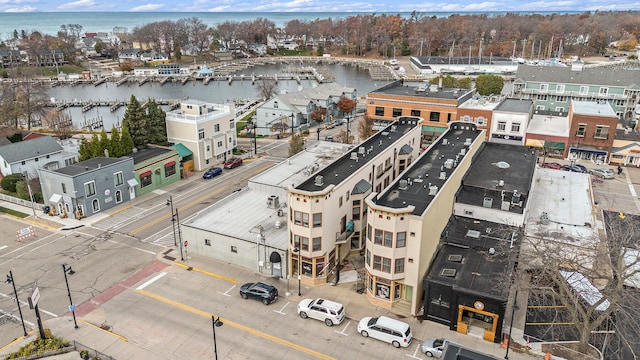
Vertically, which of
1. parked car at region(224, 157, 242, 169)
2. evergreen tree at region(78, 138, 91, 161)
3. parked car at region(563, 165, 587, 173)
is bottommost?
parked car at region(563, 165, 587, 173)

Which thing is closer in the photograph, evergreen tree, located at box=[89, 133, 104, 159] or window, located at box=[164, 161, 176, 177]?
evergreen tree, located at box=[89, 133, 104, 159]

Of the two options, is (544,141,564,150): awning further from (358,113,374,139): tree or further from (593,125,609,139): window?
(358,113,374,139): tree

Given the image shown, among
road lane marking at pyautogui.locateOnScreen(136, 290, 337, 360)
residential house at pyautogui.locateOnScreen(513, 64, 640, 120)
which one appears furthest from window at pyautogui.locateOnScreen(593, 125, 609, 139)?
road lane marking at pyautogui.locateOnScreen(136, 290, 337, 360)

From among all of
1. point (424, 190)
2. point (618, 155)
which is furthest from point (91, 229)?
point (618, 155)

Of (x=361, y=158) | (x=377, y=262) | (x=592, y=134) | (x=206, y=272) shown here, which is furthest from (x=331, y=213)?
(x=592, y=134)

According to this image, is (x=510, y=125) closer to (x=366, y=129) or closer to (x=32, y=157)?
(x=366, y=129)

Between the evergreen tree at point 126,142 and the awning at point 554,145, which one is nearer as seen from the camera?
the evergreen tree at point 126,142

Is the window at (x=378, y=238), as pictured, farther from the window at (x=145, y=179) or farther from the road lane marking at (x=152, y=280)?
the window at (x=145, y=179)

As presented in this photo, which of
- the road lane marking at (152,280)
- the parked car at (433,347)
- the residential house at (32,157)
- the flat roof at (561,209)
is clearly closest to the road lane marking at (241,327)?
the road lane marking at (152,280)
